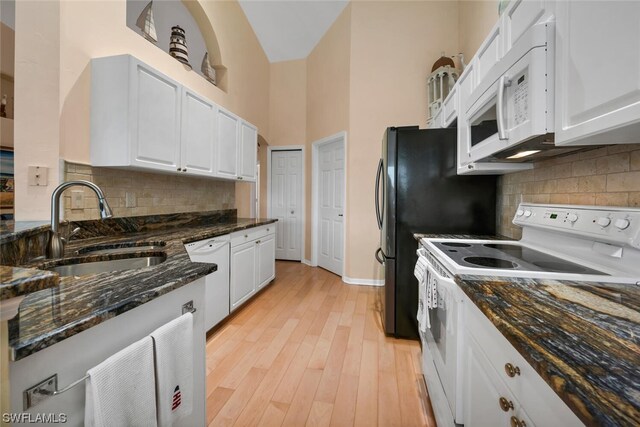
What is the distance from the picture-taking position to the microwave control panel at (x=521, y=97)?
1.03 m

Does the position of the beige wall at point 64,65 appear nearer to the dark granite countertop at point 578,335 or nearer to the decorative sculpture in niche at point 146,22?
the decorative sculpture in niche at point 146,22

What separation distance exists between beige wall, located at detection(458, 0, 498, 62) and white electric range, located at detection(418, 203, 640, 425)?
6.22ft

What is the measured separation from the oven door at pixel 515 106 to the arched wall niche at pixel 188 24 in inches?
111

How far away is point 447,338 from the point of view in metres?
1.12

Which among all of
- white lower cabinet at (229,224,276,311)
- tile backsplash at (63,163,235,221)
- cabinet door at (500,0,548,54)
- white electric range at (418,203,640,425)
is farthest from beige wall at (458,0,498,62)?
tile backsplash at (63,163,235,221)

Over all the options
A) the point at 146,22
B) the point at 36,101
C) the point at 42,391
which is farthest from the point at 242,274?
the point at 146,22

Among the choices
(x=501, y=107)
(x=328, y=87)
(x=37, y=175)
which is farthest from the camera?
(x=328, y=87)

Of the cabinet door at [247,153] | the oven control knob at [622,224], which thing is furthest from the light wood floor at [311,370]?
the cabinet door at [247,153]

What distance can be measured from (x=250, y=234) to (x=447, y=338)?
215cm

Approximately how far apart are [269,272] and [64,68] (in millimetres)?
2566

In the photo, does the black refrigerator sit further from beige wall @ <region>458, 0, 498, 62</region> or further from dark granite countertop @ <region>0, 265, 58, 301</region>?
dark granite countertop @ <region>0, 265, 58, 301</region>

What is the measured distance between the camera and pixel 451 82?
292cm

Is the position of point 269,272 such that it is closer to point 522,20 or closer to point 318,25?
point 522,20

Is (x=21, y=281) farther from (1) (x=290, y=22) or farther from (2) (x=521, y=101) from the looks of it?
(1) (x=290, y=22)
